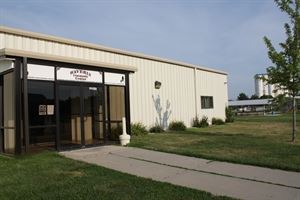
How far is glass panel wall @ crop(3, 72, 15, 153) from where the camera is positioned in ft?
36.6

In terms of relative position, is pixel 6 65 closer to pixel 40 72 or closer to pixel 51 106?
pixel 40 72

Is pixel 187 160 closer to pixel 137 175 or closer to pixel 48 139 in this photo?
pixel 137 175

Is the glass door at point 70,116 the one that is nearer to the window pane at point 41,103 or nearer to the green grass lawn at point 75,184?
the window pane at point 41,103

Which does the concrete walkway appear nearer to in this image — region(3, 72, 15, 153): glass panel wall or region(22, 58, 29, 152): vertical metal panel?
region(22, 58, 29, 152): vertical metal panel

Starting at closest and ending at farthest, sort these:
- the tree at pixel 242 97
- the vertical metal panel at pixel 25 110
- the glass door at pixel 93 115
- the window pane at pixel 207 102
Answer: the vertical metal panel at pixel 25 110 → the glass door at pixel 93 115 → the window pane at pixel 207 102 → the tree at pixel 242 97

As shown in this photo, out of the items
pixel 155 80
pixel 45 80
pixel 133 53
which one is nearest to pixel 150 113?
pixel 155 80

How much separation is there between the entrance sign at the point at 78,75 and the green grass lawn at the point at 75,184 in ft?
11.9

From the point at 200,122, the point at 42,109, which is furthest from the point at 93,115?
the point at 200,122

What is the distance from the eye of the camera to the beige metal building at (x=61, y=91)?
35.4 ft

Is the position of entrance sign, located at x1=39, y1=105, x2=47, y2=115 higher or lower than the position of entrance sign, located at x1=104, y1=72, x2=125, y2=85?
lower

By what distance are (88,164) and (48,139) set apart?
290 centimetres

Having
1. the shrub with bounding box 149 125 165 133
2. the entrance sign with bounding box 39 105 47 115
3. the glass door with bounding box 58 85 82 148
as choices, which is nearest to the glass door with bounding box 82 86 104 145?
the glass door with bounding box 58 85 82 148

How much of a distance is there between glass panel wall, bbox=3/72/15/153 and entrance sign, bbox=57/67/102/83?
1.60 meters

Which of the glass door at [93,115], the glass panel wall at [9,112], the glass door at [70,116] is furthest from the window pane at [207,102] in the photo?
the glass panel wall at [9,112]
